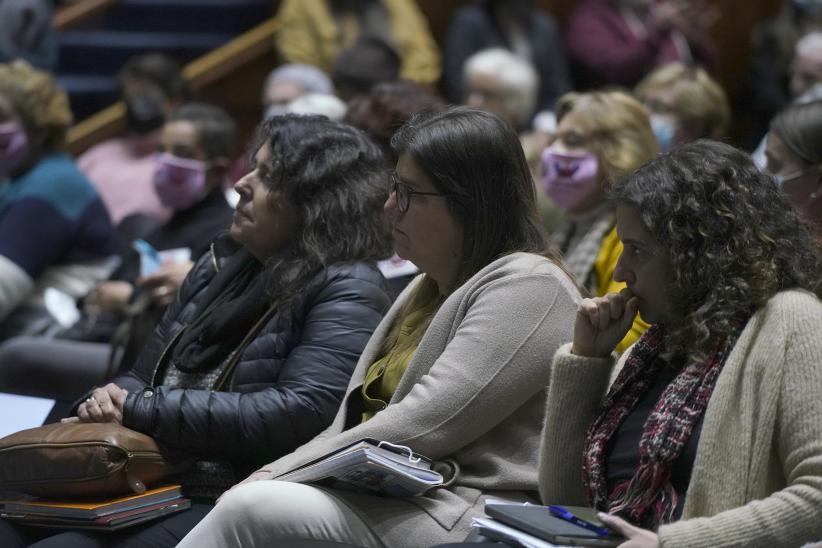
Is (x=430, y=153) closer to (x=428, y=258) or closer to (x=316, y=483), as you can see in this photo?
(x=428, y=258)

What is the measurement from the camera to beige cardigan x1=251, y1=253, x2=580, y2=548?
2.48 meters

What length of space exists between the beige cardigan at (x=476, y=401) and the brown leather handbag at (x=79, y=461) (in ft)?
1.06

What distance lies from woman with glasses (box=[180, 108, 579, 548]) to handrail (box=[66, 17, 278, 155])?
168 inches

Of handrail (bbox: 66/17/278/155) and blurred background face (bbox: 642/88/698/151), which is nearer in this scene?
blurred background face (bbox: 642/88/698/151)

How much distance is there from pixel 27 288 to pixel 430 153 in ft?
7.82

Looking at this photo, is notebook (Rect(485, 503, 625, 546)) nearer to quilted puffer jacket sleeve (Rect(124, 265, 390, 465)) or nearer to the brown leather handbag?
quilted puffer jacket sleeve (Rect(124, 265, 390, 465))

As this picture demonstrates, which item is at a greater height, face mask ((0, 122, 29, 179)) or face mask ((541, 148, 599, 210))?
face mask ((541, 148, 599, 210))

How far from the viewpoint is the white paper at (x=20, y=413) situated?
313 centimetres

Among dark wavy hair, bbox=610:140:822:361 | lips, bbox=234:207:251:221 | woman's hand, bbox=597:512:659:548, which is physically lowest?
woman's hand, bbox=597:512:659:548

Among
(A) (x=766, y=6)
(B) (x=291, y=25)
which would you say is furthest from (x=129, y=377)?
(A) (x=766, y=6)

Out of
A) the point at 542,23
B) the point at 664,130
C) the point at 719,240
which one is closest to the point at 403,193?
the point at 719,240

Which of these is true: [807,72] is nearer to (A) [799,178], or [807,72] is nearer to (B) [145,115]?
(A) [799,178]

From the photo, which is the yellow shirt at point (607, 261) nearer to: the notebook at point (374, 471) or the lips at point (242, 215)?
the lips at point (242, 215)

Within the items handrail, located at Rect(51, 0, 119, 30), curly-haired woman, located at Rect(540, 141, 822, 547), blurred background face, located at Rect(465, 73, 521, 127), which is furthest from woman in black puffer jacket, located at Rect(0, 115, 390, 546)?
handrail, located at Rect(51, 0, 119, 30)
